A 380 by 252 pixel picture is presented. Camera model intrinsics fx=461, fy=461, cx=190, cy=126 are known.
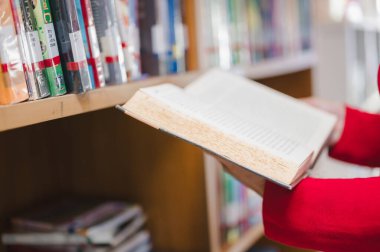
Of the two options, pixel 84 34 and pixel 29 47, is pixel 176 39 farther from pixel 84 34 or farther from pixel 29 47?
pixel 29 47

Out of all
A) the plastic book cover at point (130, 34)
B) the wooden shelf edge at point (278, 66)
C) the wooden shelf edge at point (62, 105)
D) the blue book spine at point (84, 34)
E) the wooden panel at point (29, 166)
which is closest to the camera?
the wooden shelf edge at point (62, 105)

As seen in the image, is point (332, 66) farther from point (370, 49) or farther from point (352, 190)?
point (352, 190)

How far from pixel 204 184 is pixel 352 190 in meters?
0.39

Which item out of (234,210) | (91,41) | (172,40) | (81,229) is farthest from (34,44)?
(234,210)

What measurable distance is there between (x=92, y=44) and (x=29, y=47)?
4.4 inches

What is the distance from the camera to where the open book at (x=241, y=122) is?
58 centimetres

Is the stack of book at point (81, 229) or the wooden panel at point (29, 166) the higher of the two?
the wooden panel at point (29, 166)

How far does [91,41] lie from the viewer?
0.67 metres

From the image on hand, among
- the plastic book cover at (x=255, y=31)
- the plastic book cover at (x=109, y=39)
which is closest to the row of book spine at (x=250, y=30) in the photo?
Answer: the plastic book cover at (x=255, y=31)

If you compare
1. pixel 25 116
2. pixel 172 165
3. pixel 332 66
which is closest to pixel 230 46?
pixel 172 165

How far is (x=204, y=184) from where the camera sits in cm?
92

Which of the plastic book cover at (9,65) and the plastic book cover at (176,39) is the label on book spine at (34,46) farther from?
the plastic book cover at (176,39)

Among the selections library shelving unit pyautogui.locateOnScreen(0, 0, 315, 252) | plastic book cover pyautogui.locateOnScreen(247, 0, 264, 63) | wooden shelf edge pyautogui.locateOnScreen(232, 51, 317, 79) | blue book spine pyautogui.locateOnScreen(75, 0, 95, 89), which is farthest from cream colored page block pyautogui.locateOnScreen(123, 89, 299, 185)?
plastic book cover pyautogui.locateOnScreen(247, 0, 264, 63)

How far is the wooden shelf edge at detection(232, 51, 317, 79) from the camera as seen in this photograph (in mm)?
1100
